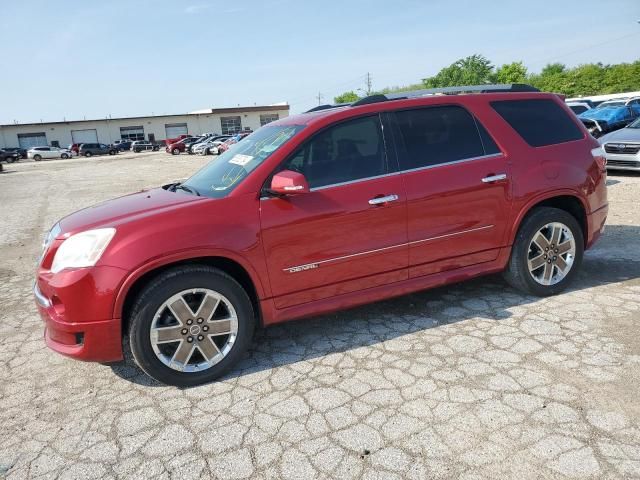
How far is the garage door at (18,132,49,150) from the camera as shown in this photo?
A: 65.2 m

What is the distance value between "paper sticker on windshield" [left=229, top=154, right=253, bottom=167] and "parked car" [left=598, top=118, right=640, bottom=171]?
9.44 metres

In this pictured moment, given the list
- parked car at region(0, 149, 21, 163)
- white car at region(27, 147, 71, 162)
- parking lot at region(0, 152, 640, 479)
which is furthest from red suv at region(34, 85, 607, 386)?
white car at region(27, 147, 71, 162)

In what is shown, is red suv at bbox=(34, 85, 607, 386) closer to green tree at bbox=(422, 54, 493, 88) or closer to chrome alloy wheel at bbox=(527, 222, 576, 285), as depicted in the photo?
chrome alloy wheel at bbox=(527, 222, 576, 285)

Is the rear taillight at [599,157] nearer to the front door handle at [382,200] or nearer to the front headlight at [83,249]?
the front door handle at [382,200]

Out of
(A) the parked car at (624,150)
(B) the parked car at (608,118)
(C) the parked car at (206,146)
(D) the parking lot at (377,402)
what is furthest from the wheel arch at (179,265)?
(C) the parked car at (206,146)

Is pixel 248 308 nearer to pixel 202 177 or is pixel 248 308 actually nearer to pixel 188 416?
pixel 188 416

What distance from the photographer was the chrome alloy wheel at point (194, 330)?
3.20m

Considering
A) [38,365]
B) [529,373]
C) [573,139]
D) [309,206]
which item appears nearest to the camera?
[529,373]

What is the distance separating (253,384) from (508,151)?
2810mm

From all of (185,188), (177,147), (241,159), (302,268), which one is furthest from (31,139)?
(302,268)

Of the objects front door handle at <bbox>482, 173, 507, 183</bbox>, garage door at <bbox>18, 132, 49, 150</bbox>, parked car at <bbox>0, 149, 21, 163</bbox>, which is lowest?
front door handle at <bbox>482, 173, 507, 183</bbox>

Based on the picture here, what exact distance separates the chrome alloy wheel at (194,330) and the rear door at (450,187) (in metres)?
1.51

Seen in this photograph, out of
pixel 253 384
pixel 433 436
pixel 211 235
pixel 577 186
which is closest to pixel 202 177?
pixel 211 235

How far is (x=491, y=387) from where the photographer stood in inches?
120
